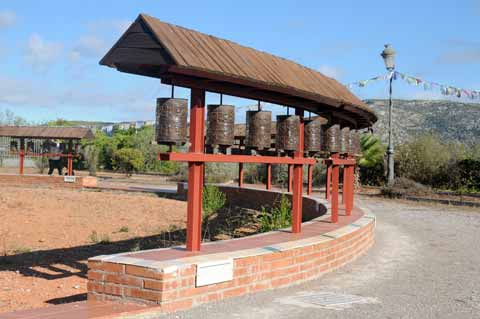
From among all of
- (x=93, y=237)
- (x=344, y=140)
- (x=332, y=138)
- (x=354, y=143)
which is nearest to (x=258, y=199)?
(x=354, y=143)

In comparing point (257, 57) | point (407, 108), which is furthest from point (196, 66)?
point (407, 108)

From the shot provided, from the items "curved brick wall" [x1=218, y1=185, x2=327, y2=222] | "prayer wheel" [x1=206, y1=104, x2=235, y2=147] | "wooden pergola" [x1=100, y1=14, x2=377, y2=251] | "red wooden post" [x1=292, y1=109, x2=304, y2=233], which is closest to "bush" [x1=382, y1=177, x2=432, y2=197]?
"curved brick wall" [x1=218, y1=185, x2=327, y2=222]

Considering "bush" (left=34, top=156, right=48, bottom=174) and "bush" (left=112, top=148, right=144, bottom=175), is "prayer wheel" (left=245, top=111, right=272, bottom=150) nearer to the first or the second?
"bush" (left=34, top=156, right=48, bottom=174)

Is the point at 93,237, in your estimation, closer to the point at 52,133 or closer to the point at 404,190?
the point at 404,190

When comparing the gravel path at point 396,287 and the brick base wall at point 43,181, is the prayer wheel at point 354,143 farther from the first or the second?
the brick base wall at point 43,181

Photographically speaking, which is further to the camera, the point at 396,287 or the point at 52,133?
the point at 52,133

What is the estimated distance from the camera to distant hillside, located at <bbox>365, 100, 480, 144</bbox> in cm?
6053

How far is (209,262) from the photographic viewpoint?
5.91m

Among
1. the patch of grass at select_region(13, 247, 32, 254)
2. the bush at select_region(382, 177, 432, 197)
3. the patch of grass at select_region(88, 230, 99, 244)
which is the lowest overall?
the patch of grass at select_region(13, 247, 32, 254)

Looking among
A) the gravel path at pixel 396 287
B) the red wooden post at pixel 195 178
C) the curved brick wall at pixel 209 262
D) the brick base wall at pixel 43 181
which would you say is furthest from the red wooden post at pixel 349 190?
the brick base wall at pixel 43 181

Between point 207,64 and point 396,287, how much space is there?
10.8 ft

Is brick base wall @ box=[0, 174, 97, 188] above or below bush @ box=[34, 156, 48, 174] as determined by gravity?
below

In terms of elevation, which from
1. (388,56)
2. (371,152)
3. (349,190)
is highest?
(388,56)

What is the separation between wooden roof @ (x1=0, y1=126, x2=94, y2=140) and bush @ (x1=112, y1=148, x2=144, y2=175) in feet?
23.4
